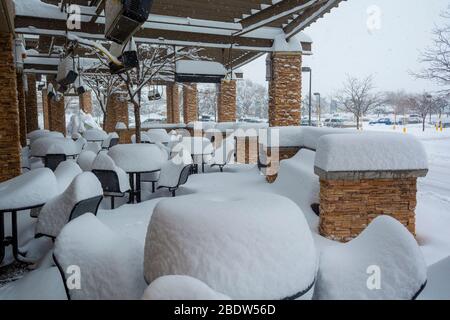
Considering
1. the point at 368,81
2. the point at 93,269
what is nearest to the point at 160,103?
the point at 368,81

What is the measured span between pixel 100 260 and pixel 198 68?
31.7 feet

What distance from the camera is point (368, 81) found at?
1467 inches

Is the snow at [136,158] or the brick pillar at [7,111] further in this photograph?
the brick pillar at [7,111]

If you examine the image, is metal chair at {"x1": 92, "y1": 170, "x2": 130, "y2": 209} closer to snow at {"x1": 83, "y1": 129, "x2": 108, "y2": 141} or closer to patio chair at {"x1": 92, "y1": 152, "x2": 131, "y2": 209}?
patio chair at {"x1": 92, "y1": 152, "x2": 131, "y2": 209}

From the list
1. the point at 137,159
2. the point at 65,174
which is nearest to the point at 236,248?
the point at 65,174

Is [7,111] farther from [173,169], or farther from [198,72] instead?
[198,72]

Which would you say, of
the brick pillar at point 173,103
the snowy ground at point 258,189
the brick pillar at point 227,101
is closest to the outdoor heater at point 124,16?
the snowy ground at point 258,189

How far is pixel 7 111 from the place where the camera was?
7605mm

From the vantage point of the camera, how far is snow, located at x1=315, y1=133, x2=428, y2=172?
16.2ft

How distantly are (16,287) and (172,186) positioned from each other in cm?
356

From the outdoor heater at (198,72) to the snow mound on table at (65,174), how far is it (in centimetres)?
605

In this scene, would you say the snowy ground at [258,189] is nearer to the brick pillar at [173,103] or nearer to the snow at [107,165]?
the snow at [107,165]

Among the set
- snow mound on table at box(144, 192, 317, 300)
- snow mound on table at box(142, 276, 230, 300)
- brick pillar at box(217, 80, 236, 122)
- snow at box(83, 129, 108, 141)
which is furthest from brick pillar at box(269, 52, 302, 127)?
snow mound on table at box(142, 276, 230, 300)

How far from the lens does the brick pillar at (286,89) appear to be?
11.7 m
